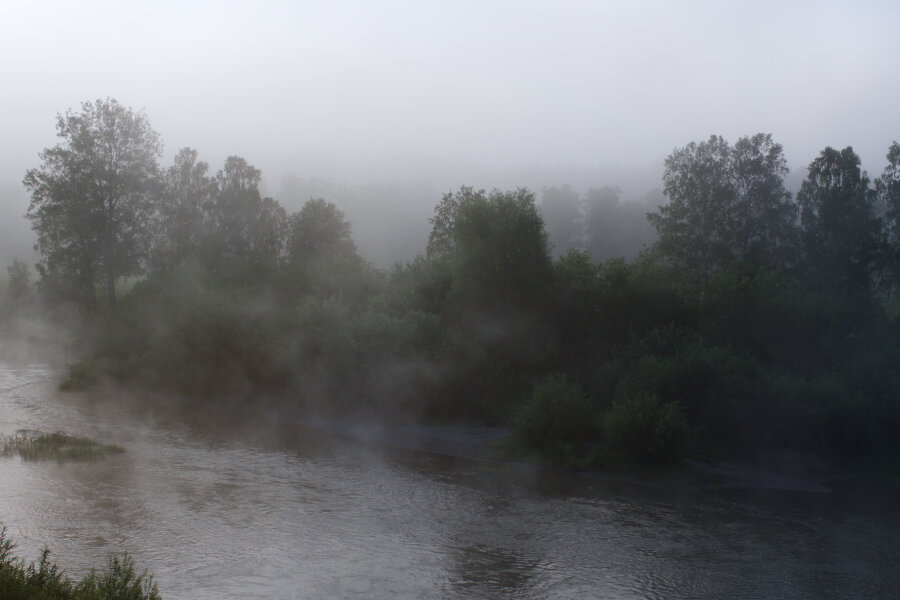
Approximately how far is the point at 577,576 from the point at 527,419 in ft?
28.7

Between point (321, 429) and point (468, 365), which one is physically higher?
point (468, 365)

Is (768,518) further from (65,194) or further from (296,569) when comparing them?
(65,194)

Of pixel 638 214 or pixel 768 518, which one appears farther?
pixel 638 214

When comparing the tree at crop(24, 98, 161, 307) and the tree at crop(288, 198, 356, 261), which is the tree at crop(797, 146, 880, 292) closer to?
the tree at crop(288, 198, 356, 261)

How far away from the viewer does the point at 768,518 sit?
50.3 feet

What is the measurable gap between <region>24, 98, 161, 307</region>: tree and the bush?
38572 millimetres

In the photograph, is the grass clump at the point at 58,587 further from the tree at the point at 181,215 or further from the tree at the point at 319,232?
the tree at the point at 181,215

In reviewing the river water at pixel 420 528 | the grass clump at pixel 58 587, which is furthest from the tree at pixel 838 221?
the grass clump at pixel 58 587

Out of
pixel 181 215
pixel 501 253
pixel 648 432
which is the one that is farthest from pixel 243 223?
pixel 648 432

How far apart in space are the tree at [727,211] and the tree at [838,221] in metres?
1.32

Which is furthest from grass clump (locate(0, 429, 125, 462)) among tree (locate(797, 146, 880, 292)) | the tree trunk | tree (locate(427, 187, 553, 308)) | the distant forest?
tree (locate(797, 146, 880, 292))

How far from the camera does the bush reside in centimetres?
1842

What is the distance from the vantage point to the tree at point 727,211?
3950 centimetres

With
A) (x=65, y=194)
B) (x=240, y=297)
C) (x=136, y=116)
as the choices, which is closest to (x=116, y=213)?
(x=65, y=194)
